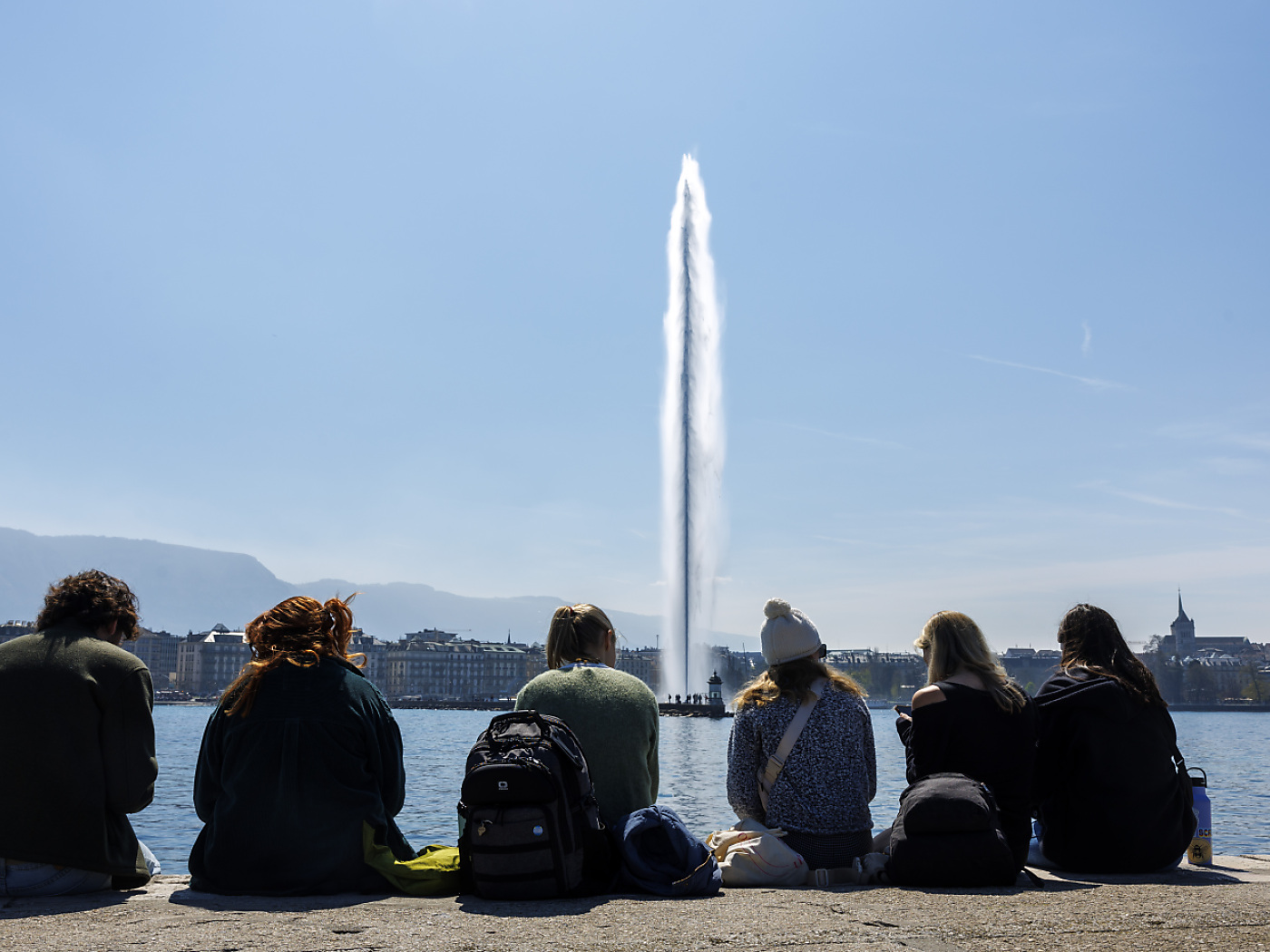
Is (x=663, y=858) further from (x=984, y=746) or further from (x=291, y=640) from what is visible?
(x=291, y=640)

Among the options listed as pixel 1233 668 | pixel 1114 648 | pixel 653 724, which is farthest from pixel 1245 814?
pixel 1233 668

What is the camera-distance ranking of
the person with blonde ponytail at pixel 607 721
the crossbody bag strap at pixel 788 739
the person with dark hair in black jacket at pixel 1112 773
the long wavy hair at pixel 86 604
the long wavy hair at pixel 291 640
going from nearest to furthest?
the long wavy hair at pixel 291 640
the long wavy hair at pixel 86 604
the person with blonde ponytail at pixel 607 721
the crossbody bag strap at pixel 788 739
the person with dark hair in black jacket at pixel 1112 773

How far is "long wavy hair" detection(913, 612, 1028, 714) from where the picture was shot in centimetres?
564

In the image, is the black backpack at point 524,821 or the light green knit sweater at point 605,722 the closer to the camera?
the black backpack at point 524,821

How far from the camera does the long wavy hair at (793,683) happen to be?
5.57 m

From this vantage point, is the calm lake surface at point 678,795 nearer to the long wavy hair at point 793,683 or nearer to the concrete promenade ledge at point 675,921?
the long wavy hair at point 793,683

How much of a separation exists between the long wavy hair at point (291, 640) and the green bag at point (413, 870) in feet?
2.80

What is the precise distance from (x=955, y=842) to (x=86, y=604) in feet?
14.8

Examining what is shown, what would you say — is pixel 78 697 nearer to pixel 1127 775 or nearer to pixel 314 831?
pixel 314 831

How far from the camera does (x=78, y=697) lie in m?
4.87

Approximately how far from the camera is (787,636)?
561cm

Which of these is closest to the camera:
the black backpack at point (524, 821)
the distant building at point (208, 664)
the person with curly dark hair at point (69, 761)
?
the black backpack at point (524, 821)

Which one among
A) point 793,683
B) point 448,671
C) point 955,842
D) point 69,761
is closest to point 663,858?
point 793,683

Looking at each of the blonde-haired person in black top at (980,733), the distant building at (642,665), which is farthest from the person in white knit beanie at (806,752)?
the distant building at (642,665)
